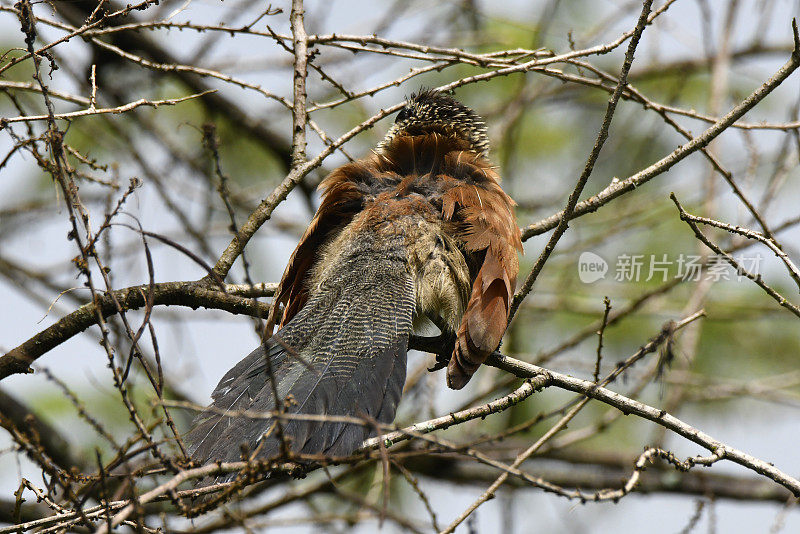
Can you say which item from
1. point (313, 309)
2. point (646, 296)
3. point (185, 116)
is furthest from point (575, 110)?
point (313, 309)

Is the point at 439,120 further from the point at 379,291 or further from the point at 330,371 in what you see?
the point at 330,371

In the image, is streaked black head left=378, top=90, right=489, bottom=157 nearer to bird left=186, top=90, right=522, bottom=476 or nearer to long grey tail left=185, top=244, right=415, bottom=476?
bird left=186, top=90, right=522, bottom=476

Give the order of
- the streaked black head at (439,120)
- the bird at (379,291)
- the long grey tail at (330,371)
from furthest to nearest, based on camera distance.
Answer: the streaked black head at (439,120) → the bird at (379,291) → the long grey tail at (330,371)

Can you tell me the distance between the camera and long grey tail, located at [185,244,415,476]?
2.40 m

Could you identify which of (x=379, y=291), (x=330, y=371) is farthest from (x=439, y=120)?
(x=330, y=371)

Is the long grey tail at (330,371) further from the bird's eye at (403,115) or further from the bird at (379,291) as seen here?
the bird's eye at (403,115)

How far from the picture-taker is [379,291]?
3.29m

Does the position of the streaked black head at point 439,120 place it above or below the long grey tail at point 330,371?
above

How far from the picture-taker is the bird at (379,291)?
2596 mm

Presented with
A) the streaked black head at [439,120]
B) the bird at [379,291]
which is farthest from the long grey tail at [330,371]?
the streaked black head at [439,120]

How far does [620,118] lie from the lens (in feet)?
25.2

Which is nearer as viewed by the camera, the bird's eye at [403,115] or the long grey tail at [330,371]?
the long grey tail at [330,371]

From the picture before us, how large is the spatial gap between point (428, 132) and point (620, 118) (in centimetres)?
391

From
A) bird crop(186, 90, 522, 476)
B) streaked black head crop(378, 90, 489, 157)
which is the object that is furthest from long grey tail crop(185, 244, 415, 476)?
streaked black head crop(378, 90, 489, 157)
